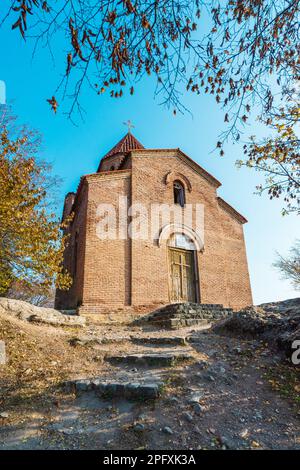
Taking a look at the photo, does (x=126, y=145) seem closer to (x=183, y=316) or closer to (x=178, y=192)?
(x=178, y=192)

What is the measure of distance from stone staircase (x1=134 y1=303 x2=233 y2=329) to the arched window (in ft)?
18.4

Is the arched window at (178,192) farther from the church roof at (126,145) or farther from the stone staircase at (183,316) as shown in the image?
the stone staircase at (183,316)

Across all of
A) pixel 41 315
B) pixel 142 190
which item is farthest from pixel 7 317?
pixel 142 190

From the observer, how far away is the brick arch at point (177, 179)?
13.8 metres

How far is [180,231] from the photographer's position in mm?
13141

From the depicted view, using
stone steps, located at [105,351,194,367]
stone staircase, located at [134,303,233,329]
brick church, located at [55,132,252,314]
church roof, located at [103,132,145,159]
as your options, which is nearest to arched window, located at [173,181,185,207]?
brick church, located at [55,132,252,314]

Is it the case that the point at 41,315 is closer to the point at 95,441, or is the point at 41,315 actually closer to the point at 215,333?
the point at 215,333

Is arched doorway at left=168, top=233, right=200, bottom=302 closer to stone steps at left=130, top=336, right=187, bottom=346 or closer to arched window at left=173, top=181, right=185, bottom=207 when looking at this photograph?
arched window at left=173, top=181, right=185, bottom=207

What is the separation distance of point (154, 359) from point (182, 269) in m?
7.88

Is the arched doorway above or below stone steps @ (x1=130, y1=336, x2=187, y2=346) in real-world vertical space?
above

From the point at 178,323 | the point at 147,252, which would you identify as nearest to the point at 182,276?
the point at 147,252

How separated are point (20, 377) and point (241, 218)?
45.0 ft

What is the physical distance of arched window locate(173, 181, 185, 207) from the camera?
46.7 ft

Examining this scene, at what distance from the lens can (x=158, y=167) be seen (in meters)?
13.9
